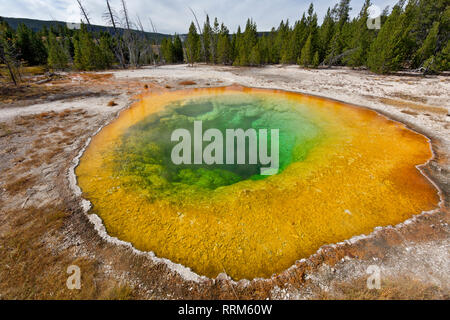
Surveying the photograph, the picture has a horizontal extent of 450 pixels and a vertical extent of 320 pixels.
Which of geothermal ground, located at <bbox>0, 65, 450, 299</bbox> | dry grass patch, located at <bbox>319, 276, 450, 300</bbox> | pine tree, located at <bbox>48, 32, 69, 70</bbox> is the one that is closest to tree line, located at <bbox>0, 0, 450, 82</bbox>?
pine tree, located at <bbox>48, 32, 69, 70</bbox>

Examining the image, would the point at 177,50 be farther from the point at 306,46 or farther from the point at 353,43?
the point at 353,43

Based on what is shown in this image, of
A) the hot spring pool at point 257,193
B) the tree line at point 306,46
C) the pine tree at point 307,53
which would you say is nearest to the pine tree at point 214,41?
the tree line at point 306,46

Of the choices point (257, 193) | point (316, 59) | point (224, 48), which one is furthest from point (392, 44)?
point (257, 193)

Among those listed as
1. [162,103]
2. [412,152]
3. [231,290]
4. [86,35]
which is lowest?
[231,290]

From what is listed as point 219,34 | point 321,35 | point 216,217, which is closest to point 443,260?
point 216,217

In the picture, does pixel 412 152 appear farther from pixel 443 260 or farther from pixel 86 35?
pixel 86 35

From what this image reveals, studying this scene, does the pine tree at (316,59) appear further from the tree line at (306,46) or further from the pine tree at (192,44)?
the pine tree at (192,44)

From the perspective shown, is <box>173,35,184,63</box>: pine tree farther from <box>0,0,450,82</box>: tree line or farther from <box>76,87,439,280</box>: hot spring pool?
<box>76,87,439,280</box>: hot spring pool
